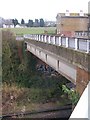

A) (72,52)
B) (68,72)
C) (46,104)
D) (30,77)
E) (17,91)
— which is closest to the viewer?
(72,52)

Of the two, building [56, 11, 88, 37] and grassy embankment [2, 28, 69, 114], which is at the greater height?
building [56, 11, 88, 37]

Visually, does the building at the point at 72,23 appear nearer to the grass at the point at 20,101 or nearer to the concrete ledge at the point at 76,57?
the grass at the point at 20,101

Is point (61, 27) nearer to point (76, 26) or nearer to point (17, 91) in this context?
point (76, 26)

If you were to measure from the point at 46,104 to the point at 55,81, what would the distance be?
4.15 m

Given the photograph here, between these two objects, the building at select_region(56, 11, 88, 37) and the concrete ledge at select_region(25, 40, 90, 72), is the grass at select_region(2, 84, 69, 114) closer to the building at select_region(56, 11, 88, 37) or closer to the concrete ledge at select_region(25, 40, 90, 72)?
the concrete ledge at select_region(25, 40, 90, 72)

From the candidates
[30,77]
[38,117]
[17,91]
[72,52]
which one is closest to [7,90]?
[17,91]

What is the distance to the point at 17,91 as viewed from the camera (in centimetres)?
2900

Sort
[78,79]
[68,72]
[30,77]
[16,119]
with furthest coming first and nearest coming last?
[30,77], [16,119], [68,72], [78,79]

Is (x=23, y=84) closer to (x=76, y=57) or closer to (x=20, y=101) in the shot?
(x=20, y=101)

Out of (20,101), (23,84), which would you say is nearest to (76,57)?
(20,101)

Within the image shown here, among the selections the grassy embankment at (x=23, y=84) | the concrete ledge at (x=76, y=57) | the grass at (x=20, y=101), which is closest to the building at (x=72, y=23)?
the grassy embankment at (x=23, y=84)

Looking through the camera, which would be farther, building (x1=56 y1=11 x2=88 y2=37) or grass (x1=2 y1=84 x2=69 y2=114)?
building (x1=56 y1=11 x2=88 y2=37)

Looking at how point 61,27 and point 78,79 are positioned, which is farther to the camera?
point 61,27

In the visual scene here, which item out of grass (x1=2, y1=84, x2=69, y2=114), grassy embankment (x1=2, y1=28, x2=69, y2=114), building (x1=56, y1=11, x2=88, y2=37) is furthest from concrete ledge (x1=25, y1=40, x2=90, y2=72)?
building (x1=56, y1=11, x2=88, y2=37)
